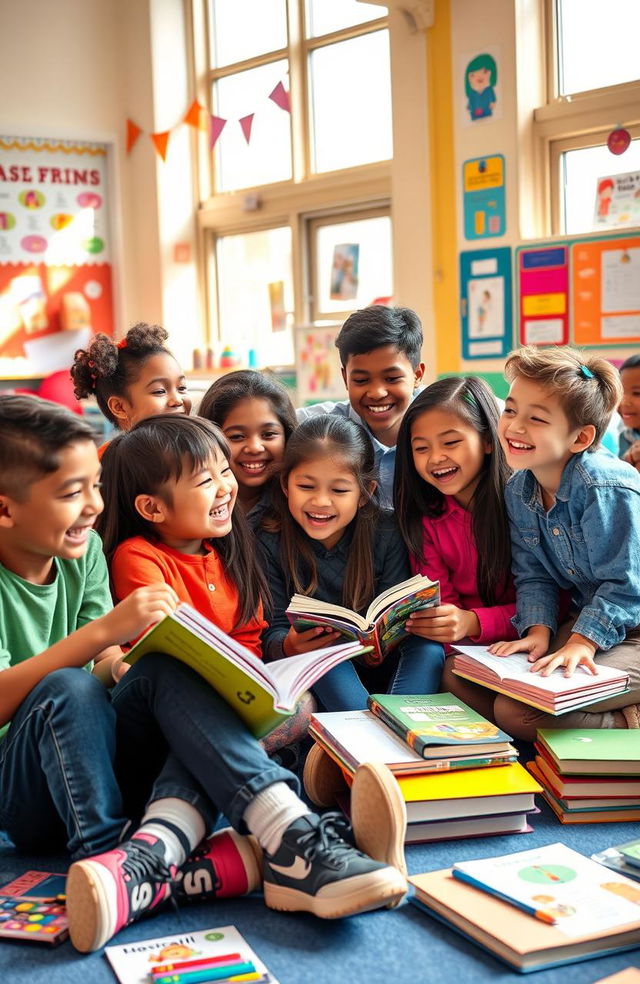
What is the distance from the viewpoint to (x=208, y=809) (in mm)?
1419

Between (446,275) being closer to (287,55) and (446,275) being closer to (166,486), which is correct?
(287,55)

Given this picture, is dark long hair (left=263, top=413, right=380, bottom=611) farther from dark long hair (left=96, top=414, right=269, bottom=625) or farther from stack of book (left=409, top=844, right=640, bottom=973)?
stack of book (left=409, top=844, right=640, bottom=973)

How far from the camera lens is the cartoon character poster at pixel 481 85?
4.17 meters

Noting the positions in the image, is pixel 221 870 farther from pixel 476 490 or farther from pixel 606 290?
pixel 606 290

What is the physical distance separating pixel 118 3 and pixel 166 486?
5128 mm

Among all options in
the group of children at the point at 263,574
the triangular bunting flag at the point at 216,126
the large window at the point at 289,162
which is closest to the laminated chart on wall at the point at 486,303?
the large window at the point at 289,162

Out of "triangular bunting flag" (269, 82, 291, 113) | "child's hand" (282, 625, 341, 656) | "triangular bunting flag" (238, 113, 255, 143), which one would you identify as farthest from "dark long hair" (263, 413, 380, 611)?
"triangular bunting flag" (238, 113, 255, 143)

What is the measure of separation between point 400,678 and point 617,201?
2.73 metres

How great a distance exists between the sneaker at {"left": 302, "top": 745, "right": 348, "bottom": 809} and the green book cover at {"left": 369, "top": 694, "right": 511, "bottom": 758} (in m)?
0.12

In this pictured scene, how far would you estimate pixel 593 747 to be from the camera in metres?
1.67

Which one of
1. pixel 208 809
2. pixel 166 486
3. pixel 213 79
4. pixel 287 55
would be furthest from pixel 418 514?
pixel 213 79

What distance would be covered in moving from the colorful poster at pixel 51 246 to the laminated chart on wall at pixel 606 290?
311 cm

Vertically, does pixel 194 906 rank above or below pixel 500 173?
below

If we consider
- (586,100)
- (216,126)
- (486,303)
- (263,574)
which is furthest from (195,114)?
(263,574)
